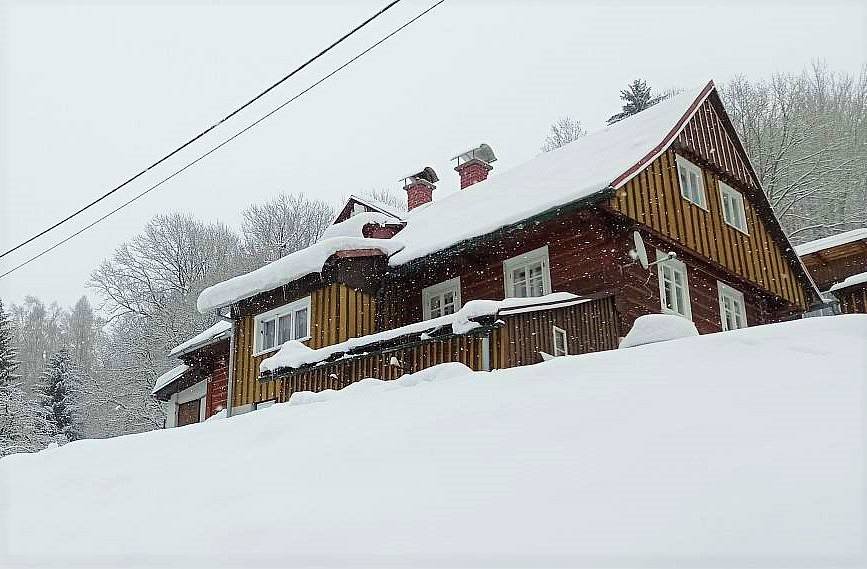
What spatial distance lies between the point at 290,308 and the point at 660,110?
363 inches

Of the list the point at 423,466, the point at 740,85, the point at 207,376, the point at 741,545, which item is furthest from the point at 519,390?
the point at 740,85

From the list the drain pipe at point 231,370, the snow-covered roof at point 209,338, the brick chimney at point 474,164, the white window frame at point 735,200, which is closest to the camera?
the white window frame at point 735,200

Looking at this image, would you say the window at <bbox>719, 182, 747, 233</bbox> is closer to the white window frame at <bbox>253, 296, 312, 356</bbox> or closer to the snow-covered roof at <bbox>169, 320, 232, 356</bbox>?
the white window frame at <bbox>253, 296, 312, 356</bbox>

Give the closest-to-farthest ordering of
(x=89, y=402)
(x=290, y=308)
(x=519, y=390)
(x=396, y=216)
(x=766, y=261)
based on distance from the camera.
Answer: (x=519, y=390)
(x=290, y=308)
(x=766, y=261)
(x=396, y=216)
(x=89, y=402)

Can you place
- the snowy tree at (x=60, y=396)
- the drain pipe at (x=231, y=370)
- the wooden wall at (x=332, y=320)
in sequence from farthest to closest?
the snowy tree at (x=60, y=396)
the drain pipe at (x=231, y=370)
the wooden wall at (x=332, y=320)

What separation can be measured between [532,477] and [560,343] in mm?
6554

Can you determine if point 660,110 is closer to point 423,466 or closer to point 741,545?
point 423,466

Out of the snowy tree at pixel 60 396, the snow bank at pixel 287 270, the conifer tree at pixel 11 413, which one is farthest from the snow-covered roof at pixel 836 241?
the snowy tree at pixel 60 396

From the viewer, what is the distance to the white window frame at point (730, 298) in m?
16.7

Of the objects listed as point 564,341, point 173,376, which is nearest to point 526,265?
point 564,341

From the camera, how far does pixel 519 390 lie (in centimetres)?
822

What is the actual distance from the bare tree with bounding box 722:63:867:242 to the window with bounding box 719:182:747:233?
1169cm

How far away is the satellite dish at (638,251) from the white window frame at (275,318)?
21.9ft

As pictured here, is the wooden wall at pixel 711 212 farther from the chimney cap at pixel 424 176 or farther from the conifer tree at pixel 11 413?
the conifer tree at pixel 11 413
